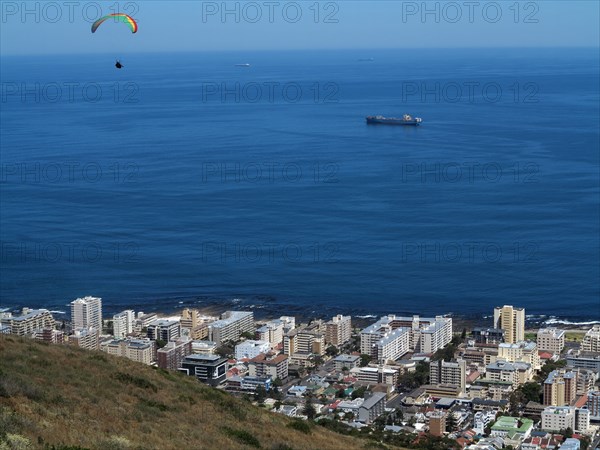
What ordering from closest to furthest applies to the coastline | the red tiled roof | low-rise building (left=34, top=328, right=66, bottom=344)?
the red tiled roof, low-rise building (left=34, top=328, right=66, bottom=344), the coastline

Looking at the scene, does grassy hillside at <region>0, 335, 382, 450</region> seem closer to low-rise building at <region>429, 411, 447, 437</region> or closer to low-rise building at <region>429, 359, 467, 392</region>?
low-rise building at <region>429, 411, 447, 437</region>

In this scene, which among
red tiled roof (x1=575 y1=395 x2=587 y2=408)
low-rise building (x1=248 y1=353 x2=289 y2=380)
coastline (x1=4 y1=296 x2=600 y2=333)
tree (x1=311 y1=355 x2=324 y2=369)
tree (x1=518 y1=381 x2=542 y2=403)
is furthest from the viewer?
coastline (x1=4 y1=296 x2=600 y2=333)

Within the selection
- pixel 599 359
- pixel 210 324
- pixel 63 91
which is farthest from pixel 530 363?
pixel 63 91


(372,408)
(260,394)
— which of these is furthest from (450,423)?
(260,394)

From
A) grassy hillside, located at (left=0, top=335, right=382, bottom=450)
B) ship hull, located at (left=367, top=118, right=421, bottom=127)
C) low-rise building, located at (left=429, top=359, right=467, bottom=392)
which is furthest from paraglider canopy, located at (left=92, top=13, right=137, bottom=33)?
ship hull, located at (left=367, top=118, right=421, bottom=127)

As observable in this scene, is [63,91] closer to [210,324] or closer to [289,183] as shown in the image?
[289,183]

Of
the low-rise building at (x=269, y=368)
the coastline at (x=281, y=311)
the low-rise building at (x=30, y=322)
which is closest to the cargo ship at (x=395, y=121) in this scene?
the coastline at (x=281, y=311)
